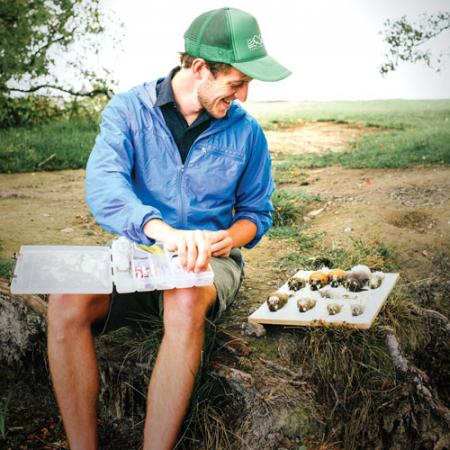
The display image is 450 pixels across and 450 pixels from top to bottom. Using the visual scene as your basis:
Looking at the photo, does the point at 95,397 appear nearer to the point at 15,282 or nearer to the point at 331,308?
the point at 15,282

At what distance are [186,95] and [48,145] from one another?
207 centimetres

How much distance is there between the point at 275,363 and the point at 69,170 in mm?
2465

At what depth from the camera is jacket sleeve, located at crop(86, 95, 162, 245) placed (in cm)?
186

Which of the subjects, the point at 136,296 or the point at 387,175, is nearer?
the point at 136,296

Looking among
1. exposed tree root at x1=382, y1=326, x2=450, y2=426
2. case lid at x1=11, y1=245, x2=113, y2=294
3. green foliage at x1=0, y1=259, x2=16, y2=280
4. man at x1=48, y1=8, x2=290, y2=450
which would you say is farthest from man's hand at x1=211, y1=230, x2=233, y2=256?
green foliage at x1=0, y1=259, x2=16, y2=280

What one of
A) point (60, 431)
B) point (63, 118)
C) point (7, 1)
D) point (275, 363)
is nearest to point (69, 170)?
point (63, 118)

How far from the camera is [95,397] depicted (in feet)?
6.18

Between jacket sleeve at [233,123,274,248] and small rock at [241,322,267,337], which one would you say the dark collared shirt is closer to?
jacket sleeve at [233,123,274,248]

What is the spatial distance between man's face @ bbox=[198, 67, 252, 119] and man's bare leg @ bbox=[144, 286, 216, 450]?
0.71 meters

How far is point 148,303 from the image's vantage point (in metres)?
2.13

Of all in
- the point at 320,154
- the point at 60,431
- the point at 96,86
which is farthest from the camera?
the point at 320,154

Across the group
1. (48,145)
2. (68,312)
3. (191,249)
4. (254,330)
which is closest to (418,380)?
(254,330)

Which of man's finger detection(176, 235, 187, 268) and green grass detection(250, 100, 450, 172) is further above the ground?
man's finger detection(176, 235, 187, 268)

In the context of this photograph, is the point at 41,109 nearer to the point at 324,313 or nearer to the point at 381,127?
the point at 324,313
